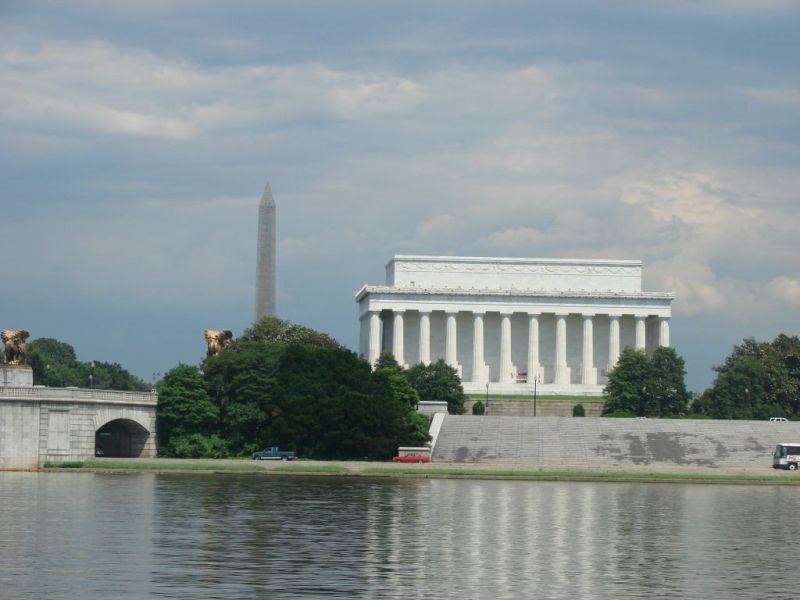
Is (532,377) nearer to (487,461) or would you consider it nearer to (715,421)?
(715,421)

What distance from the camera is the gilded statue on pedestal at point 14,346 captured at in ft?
265

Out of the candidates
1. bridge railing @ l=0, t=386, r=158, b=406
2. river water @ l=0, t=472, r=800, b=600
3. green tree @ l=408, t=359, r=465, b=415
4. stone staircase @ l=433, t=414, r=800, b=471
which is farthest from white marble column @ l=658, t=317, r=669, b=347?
river water @ l=0, t=472, r=800, b=600

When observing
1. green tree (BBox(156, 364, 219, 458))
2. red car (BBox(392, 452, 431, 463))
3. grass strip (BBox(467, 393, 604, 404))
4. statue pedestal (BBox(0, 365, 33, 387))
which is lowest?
red car (BBox(392, 452, 431, 463))

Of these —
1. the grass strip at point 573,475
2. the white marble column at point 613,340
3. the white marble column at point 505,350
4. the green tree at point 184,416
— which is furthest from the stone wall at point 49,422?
the white marble column at point 613,340

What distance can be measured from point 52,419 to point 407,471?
58.2 ft

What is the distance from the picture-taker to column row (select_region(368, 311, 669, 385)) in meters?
134

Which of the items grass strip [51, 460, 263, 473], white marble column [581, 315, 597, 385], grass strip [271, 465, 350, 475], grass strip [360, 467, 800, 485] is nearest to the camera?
grass strip [51, 460, 263, 473]

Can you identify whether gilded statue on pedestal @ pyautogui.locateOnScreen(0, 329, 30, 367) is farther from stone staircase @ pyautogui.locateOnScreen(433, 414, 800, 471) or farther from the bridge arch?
stone staircase @ pyautogui.locateOnScreen(433, 414, 800, 471)

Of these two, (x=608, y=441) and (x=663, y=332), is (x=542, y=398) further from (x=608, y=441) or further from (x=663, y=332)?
(x=608, y=441)

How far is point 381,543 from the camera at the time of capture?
131 feet

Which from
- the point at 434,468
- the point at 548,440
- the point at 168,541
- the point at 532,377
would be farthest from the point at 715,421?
the point at 168,541

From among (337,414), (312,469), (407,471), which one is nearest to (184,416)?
(337,414)

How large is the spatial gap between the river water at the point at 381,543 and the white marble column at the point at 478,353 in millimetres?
71272

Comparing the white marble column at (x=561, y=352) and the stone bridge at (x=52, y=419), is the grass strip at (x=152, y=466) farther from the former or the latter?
the white marble column at (x=561, y=352)
